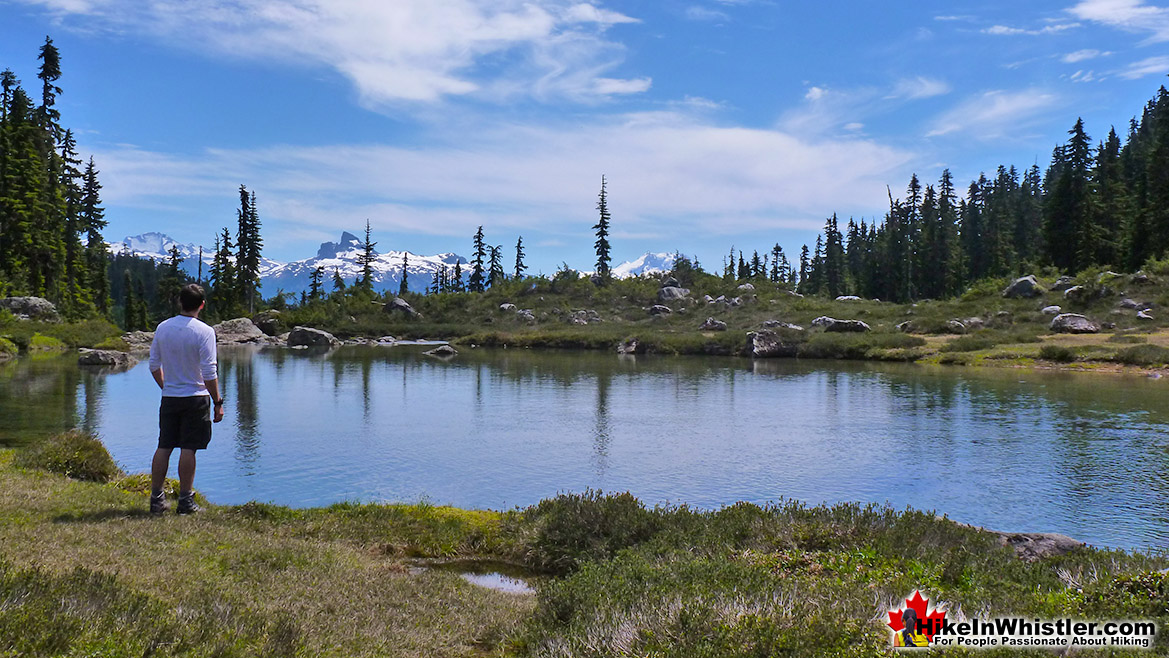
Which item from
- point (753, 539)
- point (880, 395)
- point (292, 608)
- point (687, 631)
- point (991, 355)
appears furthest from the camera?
point (991, 355)

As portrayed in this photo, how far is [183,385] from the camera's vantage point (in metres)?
9.96

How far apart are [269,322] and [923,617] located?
9938 cm

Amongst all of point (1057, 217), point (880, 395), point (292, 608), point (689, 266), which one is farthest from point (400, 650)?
point (689, 266)

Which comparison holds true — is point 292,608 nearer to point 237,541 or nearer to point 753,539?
point 237,541

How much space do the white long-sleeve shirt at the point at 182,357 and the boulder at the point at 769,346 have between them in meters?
58.0

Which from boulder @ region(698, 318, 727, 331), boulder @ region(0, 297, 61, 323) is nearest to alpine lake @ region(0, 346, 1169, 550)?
boulder @ region(0, 297, 61, 323)

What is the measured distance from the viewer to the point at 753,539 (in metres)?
9.91

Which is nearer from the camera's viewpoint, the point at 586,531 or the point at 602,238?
the point at 586,531

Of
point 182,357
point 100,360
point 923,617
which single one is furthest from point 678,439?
point 100,360

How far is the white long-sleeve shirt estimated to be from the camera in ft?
32.4

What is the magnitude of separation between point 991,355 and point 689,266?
2682 inches

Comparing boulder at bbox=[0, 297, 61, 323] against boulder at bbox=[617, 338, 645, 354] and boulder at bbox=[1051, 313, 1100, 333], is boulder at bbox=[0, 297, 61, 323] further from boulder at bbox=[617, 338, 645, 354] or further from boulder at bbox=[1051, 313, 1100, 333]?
boulder at bbox=[1051, 313, 1100, 333]

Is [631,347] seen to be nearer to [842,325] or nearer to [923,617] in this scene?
[842,325]

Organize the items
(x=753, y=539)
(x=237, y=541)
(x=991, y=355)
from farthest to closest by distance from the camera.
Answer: (x=991, y=355) < (x=753, y=539) < (x=237, y=541)
